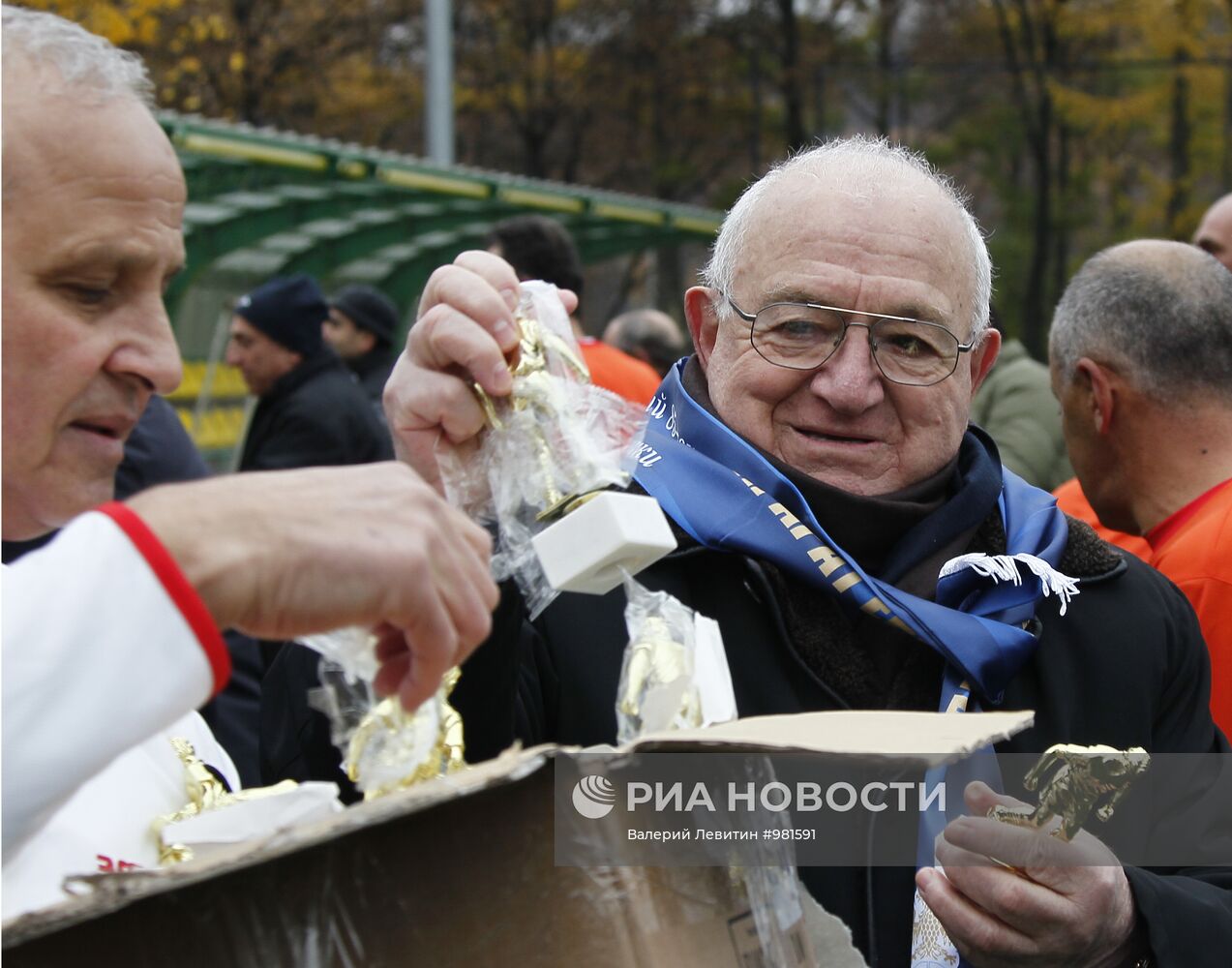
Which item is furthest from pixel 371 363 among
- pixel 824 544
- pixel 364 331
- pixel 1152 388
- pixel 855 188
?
pixel 824 544

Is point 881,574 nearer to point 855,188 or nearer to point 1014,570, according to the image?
point 1014,570

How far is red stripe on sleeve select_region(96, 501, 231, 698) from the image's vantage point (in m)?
1.06

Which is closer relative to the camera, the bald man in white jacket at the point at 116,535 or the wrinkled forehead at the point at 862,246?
the bald man in white jacket at the point at 116,535

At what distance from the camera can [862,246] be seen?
2479 millimetres

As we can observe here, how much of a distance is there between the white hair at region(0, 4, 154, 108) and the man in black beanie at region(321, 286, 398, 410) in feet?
21.3

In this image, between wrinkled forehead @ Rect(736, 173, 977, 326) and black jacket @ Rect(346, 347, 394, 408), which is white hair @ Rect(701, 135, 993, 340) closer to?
wrinkled forehead @ Rect(736, 173, 977, 326)

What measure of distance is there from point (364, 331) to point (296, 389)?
1.37 meters

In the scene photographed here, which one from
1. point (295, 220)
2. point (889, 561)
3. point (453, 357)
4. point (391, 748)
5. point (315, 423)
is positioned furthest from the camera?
point (295, 220)

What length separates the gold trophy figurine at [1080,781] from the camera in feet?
5.51

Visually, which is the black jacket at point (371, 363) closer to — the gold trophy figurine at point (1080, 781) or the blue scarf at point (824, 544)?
the blue scarf at point (824, 544)

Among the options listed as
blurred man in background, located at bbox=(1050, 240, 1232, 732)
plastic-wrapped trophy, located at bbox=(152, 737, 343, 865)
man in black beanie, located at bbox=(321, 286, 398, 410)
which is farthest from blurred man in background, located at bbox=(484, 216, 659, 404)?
plastic-wrapped trophy, located at bbox=(152, 737, 343, 865)

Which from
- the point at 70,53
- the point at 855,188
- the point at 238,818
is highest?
the point at 70,53

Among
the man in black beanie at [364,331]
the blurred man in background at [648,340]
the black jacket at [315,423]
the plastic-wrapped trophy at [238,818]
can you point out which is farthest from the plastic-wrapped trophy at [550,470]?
the blurred man in background at [648,340]

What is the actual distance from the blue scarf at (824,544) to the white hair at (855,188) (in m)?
0.33
